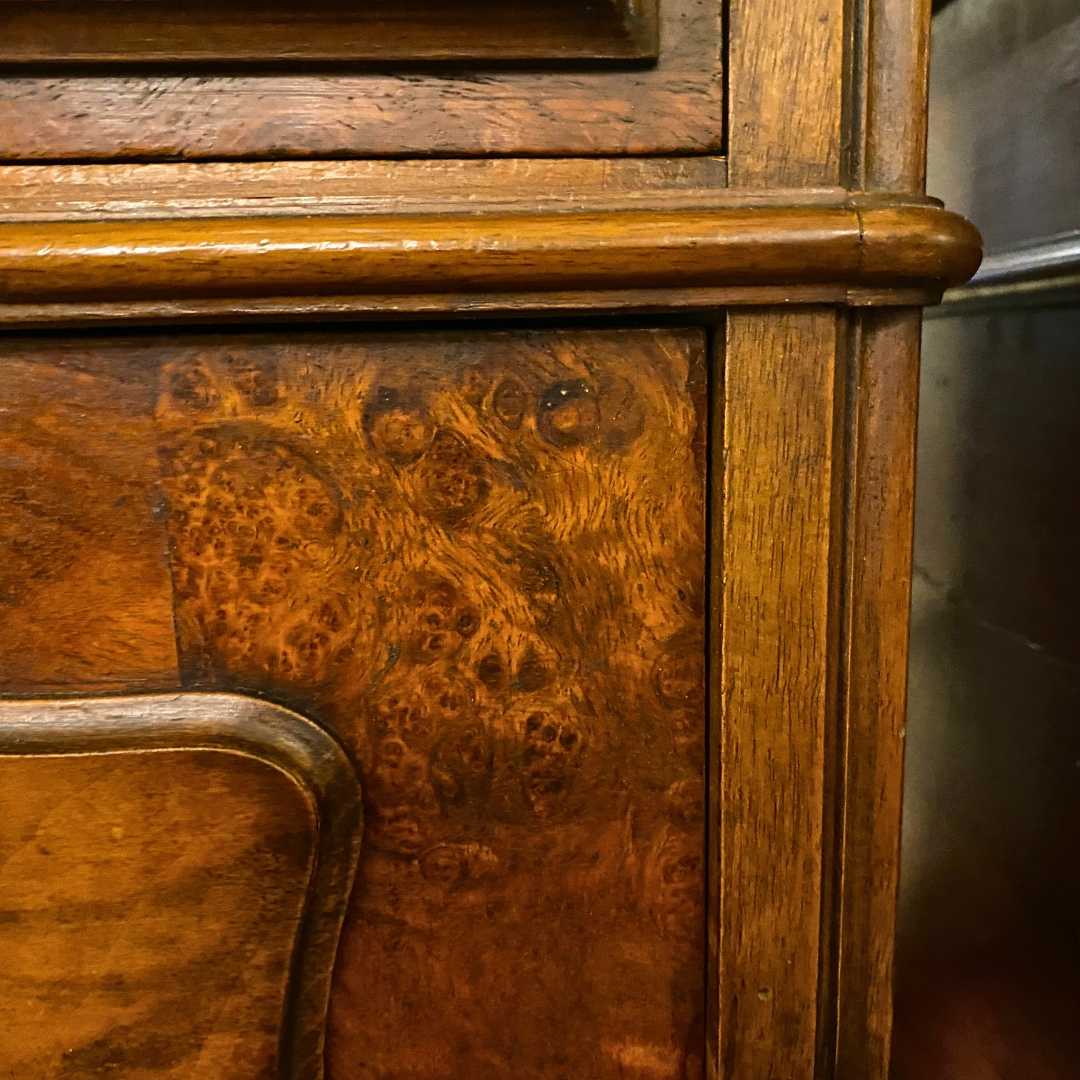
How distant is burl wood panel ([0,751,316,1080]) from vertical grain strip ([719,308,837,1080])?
8.7 inches

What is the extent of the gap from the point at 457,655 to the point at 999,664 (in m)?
0.61

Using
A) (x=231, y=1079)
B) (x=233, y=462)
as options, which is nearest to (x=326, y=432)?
(x=233, y=462)

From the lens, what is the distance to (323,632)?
0.40 metres

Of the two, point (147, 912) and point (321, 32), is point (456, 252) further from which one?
point (147, 912)

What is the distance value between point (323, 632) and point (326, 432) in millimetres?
99

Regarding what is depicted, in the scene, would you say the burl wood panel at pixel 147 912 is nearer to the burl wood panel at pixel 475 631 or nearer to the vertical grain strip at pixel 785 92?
the burl wood panel at pixel 475 631

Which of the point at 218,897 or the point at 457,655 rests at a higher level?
the point at 457,655

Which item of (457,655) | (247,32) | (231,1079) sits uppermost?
(247,32)

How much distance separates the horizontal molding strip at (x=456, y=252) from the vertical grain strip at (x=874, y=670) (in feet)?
0.14

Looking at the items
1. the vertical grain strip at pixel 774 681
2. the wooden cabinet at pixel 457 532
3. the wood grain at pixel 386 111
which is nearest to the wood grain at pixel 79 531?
the wooden cabinet at pixel 457 532

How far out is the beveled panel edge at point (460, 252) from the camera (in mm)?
345

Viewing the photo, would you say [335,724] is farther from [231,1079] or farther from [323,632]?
[231,1079]

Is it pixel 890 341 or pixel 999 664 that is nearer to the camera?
pixel 890 341

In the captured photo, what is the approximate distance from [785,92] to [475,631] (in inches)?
11.4
